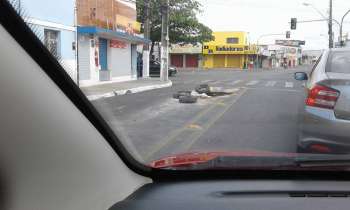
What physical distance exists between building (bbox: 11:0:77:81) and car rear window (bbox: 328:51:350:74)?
382 centimetres

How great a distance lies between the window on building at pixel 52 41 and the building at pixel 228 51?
247 feet

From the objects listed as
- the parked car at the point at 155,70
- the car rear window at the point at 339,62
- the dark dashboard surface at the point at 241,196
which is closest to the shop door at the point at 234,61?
the parked car at the point at 155,70

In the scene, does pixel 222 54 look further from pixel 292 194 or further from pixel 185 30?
pixel 292 194

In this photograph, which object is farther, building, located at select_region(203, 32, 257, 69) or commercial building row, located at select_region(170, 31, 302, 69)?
building, located at select_region(203, 32, 257, 69)

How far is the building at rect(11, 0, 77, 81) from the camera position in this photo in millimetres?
1836

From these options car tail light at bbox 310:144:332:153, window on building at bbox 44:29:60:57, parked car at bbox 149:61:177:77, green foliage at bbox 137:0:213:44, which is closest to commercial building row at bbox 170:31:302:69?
green foliage at bbox 137:0:213:44

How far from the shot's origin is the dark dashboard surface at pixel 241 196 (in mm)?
2275

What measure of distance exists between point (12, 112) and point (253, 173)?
1.35m

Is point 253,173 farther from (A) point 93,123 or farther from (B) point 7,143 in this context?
(B) point 7,143

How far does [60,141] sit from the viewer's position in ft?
6.67

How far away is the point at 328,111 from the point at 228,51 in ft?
251

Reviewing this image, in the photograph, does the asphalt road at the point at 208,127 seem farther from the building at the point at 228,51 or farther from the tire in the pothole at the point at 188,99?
the building at the point at 228,51

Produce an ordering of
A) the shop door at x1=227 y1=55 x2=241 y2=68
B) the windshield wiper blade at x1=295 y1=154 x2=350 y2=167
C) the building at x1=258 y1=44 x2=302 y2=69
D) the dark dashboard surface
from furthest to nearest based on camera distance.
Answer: the building at x1=258 y1=44 x2=302 y2=69 < the shop door at x1=227 y1=55 x2=241 y2=68 < the windshield wiper blade at x1=295 y1=154 x2=350 y2=167 < the dark dashboard surface

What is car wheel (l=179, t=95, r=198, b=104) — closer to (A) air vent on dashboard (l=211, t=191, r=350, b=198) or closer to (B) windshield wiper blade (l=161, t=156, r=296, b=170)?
(B) windshield wiper blade (l=161, t=156, r=296, b=170)
